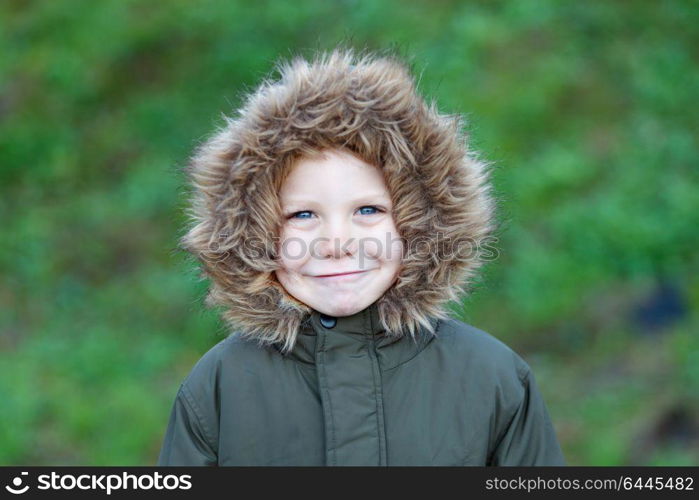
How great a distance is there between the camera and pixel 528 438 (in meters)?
2.14

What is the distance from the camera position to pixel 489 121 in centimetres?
573

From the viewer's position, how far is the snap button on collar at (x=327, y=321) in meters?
2.13

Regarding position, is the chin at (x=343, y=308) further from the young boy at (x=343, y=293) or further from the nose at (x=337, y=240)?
the nose at (x=337, y=240)

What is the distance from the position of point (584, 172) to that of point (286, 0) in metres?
2.52

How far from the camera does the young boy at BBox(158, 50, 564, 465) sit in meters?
2.07

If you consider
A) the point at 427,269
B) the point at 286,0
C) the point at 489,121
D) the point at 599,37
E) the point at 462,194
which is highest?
the point at 286,0

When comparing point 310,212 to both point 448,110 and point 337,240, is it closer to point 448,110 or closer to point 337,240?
point 337,240

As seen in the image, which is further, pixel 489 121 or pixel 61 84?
pixel 61 84

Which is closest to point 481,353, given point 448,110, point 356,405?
point 356,405

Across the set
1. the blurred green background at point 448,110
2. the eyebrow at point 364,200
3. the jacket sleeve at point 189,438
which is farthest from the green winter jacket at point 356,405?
the blurred green background at point 448,110

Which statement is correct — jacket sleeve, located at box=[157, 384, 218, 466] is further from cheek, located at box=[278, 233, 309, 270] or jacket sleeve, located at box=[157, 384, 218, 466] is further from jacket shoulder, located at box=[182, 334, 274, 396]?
cheek, located at box=[278, 233, 309, 270]

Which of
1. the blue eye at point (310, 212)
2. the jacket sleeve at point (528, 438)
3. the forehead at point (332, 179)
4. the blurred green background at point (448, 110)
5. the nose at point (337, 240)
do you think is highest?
the blurred green background at point (448, 110)
